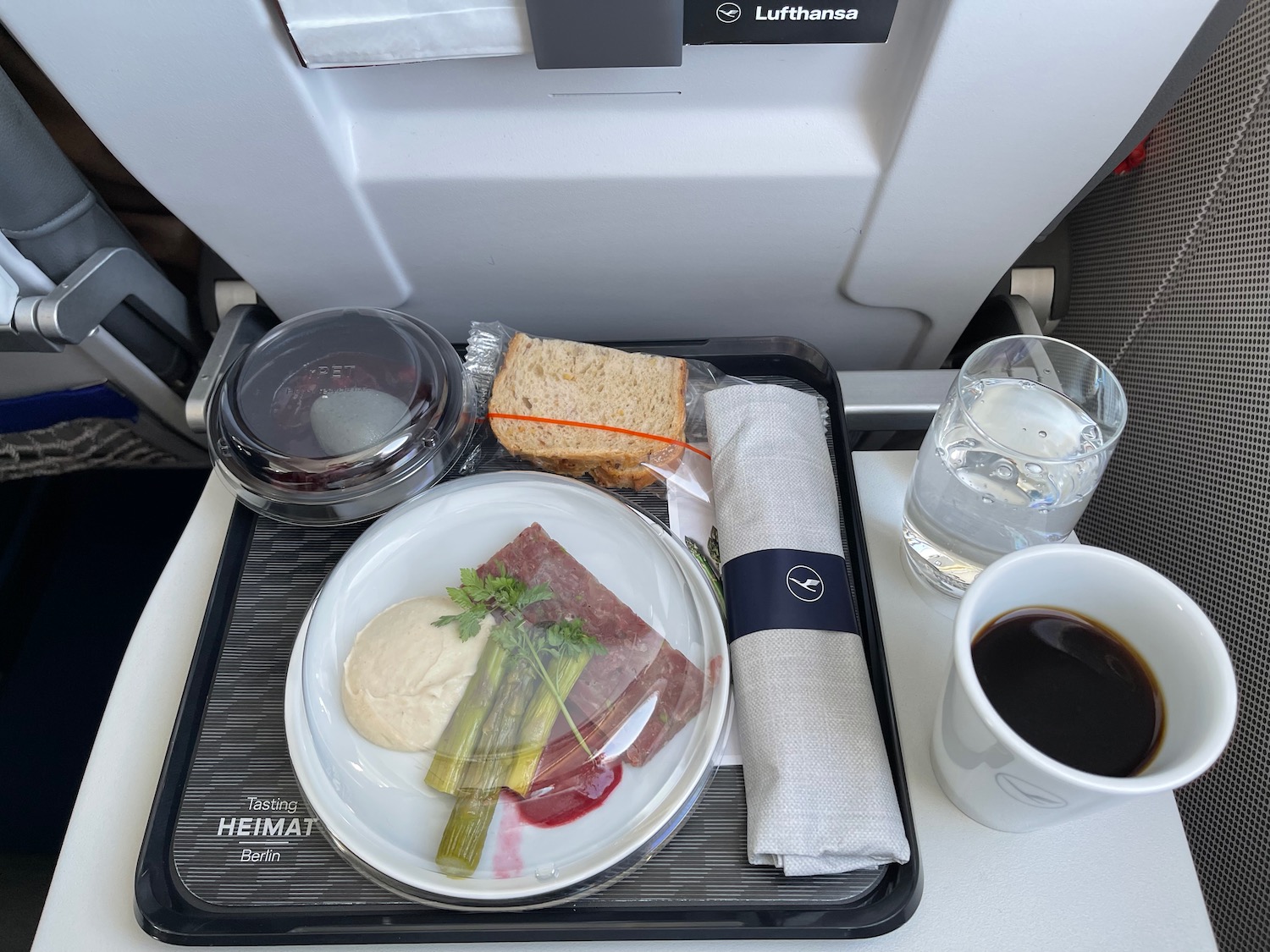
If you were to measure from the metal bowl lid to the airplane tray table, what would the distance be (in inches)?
4.9

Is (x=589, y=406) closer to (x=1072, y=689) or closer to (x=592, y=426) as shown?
(x=592, y=426)

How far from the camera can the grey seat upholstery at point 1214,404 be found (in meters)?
0.58

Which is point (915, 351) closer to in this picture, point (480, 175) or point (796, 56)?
point (796, 56)

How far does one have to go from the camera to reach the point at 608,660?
58 cm

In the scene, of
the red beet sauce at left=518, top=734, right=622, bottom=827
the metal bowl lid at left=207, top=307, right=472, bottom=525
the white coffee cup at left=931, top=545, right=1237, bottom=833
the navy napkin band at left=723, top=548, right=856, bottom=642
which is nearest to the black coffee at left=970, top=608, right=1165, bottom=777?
the white coffee cup at left=931, top=545, right=1237, bottom=833

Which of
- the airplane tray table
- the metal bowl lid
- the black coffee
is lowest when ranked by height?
the airplane tray table

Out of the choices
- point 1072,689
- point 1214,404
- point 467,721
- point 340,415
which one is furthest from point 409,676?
point 1214,404

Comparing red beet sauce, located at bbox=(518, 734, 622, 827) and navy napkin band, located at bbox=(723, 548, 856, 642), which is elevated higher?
navy napkin band, located at bbox=(723, 548, 856, 642)

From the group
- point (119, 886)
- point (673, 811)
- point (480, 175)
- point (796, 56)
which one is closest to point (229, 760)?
point (119, 886)

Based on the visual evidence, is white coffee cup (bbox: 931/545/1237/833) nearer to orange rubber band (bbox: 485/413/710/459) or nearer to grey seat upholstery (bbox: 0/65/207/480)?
orange rubber band (bbox: 485/413/710/459)

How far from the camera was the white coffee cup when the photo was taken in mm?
419

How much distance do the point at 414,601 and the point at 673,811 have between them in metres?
0.23

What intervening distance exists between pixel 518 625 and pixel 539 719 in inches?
2.6

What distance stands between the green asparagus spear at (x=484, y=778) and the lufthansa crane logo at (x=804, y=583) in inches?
7.5
